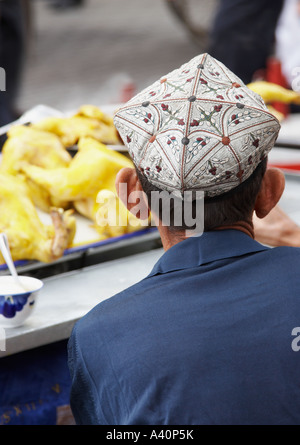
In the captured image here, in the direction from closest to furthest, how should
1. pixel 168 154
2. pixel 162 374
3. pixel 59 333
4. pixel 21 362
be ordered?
1. pixel 162 374
2. pixel 168 154
3. pixel 59 333
4. pixel 21 362

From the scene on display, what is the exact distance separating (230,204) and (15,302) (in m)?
0.60

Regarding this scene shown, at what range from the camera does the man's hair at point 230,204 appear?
123 centimetres

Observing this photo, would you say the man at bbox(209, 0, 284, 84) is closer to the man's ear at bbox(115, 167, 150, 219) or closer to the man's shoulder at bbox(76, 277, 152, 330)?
the man's ear at bbox(115, 167, 150, 219)

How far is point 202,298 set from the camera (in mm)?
1142

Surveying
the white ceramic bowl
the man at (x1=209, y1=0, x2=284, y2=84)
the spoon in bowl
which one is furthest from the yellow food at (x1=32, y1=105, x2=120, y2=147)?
the man at (x1=209, y1=0, x2=284, y2=84)

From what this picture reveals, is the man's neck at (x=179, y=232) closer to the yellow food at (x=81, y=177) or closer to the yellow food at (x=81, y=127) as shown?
the yellow food at (x=81, y=177)

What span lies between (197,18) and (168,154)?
6652 millimetres

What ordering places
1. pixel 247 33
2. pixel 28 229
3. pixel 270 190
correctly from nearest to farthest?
pixel 270 190 < pixel 28 229 < pixel 247 33

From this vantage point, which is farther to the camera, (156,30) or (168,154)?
(156,30)

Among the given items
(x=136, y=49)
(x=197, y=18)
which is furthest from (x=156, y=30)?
(x=197, y=18)

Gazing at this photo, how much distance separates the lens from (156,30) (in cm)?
1016

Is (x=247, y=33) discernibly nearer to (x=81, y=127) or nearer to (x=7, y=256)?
(x=81, y=127)
